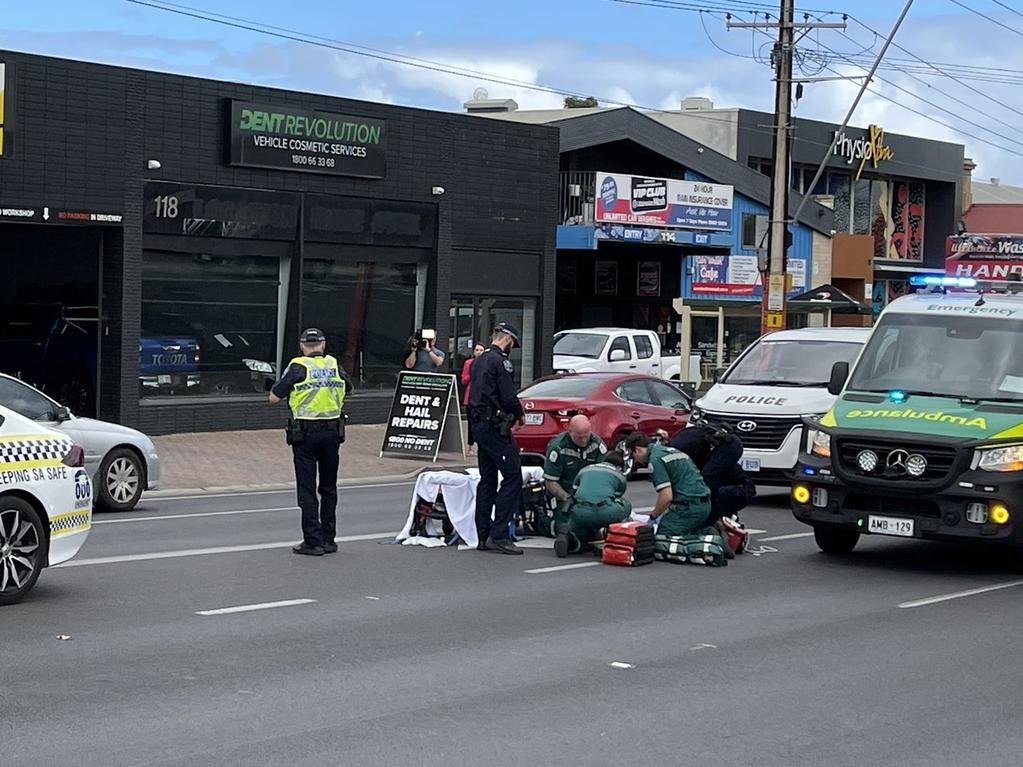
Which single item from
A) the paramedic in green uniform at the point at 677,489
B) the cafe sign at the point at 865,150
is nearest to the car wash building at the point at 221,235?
the paramedic in green uniform at the point at 677,489

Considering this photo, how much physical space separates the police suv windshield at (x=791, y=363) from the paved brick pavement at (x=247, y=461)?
18.5 ft

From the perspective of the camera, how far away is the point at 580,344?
105 feet

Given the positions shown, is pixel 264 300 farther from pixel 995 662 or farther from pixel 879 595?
pixel 995 662

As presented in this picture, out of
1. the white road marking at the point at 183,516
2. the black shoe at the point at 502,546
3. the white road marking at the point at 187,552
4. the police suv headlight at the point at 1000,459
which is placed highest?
the police suv headlight at the point at 1000,459

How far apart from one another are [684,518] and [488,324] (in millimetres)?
17795

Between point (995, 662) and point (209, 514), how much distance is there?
31.0 ft

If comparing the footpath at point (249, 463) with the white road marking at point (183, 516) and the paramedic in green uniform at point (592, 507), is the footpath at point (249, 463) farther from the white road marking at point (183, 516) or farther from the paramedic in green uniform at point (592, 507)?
the paramedic in green uniform at point (592, 507)

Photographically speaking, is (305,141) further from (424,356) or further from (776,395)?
(776,395)


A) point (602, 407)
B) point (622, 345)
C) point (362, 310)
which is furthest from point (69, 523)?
point (622, 345)

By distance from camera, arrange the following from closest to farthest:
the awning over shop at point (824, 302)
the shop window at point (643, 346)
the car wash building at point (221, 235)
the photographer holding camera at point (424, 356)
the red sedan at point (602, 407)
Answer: the red sedan at point (602, 407) < the car wash building at point (221, 235) < the photographer holding camera at point (424, 356) < the shop window at point (643, 346) < the awning over shop at point (824, 302)

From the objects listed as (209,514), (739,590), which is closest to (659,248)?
(209,514)

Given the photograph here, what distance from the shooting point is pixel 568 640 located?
9664 mm

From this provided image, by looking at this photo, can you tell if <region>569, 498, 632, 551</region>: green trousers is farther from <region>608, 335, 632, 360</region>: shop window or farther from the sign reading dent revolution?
<region>608, 335, 632, 360</region>: shop window

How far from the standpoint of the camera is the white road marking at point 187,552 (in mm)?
12336
